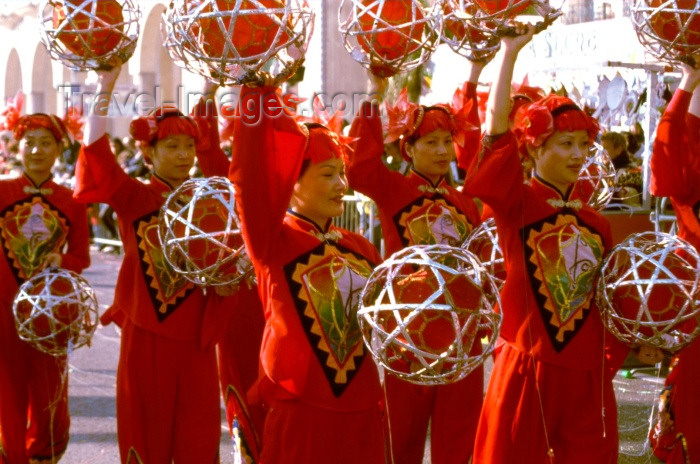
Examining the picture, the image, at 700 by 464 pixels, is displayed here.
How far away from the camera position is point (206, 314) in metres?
5.27

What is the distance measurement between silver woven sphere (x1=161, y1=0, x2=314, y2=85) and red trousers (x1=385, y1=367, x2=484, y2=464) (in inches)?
85.4

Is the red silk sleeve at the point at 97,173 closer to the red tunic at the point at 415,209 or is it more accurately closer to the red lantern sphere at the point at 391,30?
the red tunic at the point at 415,209

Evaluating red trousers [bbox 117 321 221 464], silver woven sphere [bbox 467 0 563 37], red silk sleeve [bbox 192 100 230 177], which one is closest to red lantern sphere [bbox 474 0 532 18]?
silver woven sphere [bbox 467 0 563 37]

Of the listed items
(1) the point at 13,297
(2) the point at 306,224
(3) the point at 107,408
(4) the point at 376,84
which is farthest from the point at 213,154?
(3) the point at 107,408

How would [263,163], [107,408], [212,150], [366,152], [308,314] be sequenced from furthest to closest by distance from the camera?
[107,408] → [212,150] → [366,152] → [308,314] → [263,163]

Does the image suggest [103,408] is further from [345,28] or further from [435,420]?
[345,28]

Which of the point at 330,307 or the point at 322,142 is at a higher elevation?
the point at 322,142

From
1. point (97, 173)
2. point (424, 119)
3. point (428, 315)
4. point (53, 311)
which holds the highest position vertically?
point (424, 119)

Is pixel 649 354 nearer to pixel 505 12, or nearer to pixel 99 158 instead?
pixel 505 12

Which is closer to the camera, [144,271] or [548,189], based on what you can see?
[548,189]

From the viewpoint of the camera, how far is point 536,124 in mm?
4520

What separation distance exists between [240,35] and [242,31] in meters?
0.01

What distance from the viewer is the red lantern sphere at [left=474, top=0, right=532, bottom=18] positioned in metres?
3.73

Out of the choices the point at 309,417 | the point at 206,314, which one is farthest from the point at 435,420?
the point at 309,417
